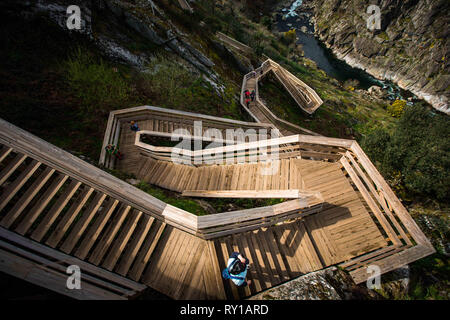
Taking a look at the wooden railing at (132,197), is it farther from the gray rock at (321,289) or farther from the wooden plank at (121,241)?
the gray rock at (321,289)

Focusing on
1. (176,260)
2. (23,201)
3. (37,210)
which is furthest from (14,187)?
(176,260)

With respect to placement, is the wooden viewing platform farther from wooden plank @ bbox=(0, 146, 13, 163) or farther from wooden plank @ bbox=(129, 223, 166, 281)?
wooden plank @ bbox=(0, 146, 13, 163)

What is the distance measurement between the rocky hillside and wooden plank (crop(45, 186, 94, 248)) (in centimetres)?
6999

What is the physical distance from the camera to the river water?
2038 inches

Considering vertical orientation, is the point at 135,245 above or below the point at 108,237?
below

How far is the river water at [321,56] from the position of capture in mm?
51756

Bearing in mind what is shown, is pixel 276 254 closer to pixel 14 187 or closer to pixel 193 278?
pixel 193 278

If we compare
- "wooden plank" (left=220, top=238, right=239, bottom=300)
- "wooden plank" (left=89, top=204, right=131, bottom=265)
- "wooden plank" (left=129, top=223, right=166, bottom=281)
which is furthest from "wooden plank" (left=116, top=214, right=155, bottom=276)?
"wooden plank" (left=220, top=238, right=239, bottom=300)

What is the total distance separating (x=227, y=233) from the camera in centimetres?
509

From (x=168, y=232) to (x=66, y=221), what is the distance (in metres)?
2.63

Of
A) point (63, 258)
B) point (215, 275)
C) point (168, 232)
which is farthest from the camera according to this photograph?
point (168, 232)

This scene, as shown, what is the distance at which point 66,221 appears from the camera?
4.77 m

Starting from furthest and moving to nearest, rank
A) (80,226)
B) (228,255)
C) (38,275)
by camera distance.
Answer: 1. (228,255)
2. (80,226)
3. (38,275)
